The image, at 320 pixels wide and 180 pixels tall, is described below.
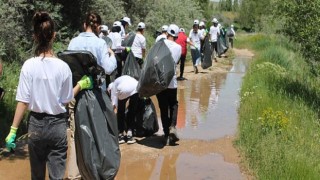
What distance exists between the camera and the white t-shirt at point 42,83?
3.39 meters

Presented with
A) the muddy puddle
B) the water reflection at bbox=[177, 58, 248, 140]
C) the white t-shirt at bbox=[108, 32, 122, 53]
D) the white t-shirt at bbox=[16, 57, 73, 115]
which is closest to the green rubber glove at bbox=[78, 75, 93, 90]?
the white t-shirt at bbox=[16, 57, 73, 115]

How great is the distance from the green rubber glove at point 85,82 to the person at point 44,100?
0.70 metres

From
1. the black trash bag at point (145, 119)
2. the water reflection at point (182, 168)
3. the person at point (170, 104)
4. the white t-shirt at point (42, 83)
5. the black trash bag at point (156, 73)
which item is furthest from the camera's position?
the black trash bag at point (145, 119)

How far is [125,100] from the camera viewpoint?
6207 millimetres

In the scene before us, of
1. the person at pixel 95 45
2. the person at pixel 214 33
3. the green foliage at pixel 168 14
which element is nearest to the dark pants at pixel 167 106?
the person at pixel 95 45

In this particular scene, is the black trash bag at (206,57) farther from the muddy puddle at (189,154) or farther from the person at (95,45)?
the person at (95,45)

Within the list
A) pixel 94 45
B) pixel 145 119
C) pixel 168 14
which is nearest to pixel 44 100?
pixel 94 45

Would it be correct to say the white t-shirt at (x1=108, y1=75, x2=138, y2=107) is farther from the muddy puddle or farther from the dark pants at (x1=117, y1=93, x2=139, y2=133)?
the muddy puddle

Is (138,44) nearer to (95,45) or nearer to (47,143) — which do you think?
(95,45)

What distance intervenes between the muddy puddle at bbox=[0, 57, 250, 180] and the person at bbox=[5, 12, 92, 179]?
1.78 metres

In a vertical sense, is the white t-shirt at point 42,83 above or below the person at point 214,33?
above

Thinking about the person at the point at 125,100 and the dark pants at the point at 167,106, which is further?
the dark pants at the point at 167,106

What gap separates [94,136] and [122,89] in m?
1.84

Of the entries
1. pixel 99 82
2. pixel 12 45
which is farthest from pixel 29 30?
pixel 99 82
